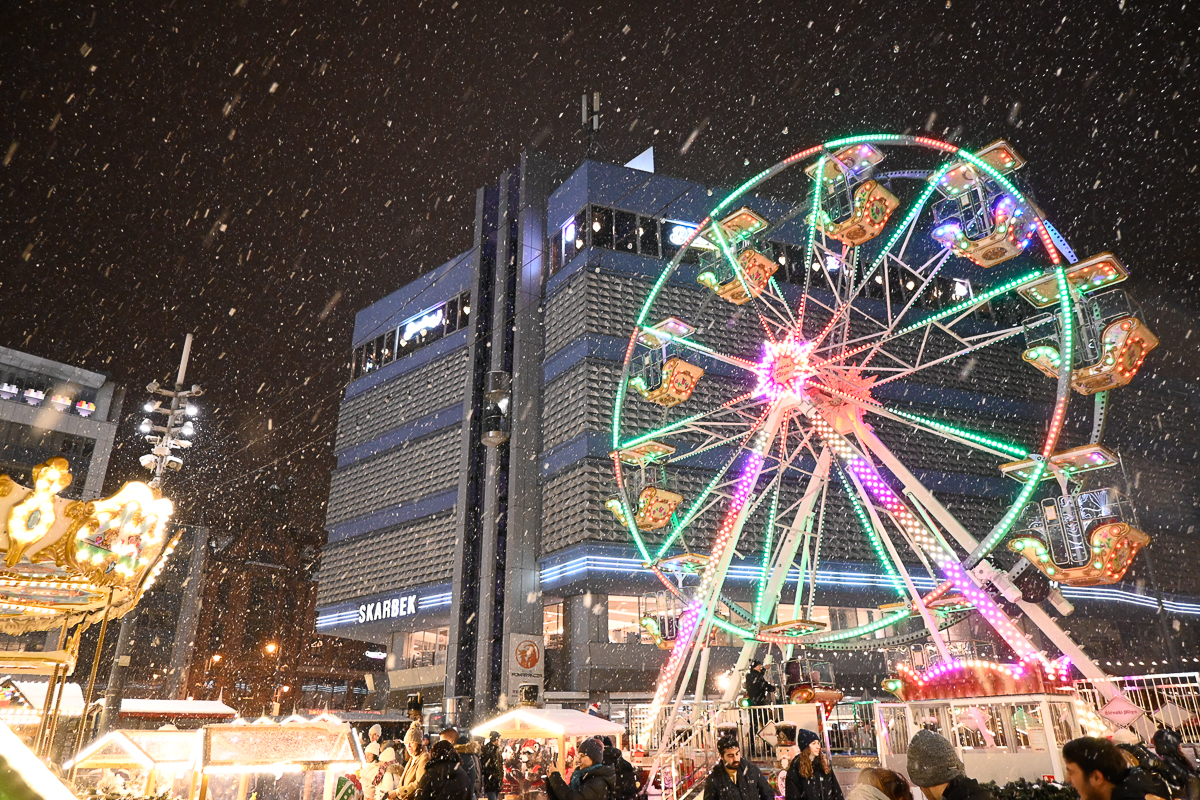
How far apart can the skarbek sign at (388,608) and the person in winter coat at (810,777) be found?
99.8 ft

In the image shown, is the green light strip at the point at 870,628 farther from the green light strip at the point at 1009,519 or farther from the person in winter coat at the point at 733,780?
the person in winter coat at the point at 733,780

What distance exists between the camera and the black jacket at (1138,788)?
368 cm

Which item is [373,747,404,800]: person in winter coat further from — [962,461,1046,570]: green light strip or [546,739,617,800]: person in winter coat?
[962,461,1046,570]: green light strip

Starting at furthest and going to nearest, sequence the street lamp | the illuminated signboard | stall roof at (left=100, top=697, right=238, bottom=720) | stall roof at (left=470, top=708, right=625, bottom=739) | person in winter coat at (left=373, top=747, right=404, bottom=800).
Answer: the street lamp, the illuminated signboard, stall roof at (left=100, top=697, right=238, bottom=720), stall roof at (left=470, top=708, right=625, bottom=739), person in winter coat at (left=373, top=747, right=404, bottom=800)

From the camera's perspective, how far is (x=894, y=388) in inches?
1473

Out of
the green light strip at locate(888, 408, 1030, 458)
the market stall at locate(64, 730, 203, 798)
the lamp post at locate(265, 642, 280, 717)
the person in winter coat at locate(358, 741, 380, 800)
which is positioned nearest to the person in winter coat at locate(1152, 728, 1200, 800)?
the green light strip at locate(888, 408, 1030, 458)

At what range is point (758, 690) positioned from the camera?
49.1 ft

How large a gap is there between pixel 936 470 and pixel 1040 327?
2196 centimetres

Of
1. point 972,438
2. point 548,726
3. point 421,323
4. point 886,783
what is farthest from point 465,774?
point 421,323

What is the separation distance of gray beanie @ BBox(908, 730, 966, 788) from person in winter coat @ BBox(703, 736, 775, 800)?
130 inches

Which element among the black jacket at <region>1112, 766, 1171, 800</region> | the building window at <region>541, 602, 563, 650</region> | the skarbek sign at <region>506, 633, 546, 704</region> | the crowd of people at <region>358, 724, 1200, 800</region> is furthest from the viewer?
the building window at <region>541, 602, 563, 650</region>

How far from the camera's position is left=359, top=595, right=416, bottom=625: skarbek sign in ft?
119

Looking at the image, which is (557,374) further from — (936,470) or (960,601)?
(960,601)

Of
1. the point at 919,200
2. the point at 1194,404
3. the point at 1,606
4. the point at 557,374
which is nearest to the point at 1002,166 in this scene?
the point at 919,200
